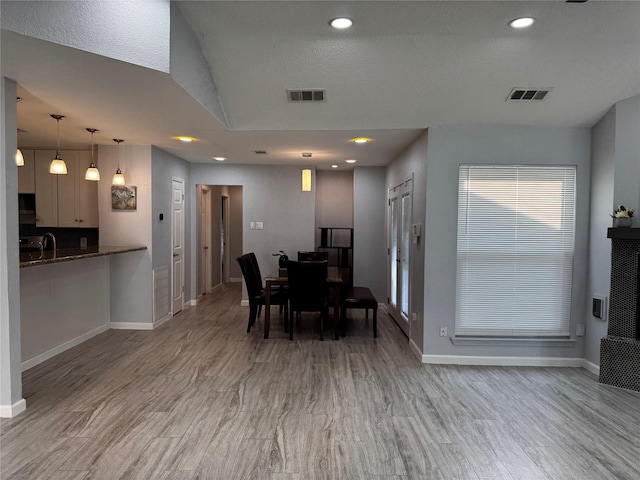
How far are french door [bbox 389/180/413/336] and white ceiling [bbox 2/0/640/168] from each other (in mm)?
1121

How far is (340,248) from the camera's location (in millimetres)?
6906

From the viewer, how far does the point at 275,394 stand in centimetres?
322

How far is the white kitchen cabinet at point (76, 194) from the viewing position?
219 inches

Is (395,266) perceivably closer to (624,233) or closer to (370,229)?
(370,229)

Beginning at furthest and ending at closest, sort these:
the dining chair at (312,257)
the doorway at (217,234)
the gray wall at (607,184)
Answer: the doorway at (217,234) → the dining chair at (312,257) → the gray wall at (607,184)

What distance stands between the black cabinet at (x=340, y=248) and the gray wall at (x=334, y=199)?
0.25 metres

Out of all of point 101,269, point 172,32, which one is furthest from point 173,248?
point 172,32

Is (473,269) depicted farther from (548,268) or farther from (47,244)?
(47,244)

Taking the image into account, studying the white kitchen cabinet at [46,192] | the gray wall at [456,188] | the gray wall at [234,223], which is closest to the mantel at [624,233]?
the gray wall at [456,188]

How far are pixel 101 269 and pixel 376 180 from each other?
447cm

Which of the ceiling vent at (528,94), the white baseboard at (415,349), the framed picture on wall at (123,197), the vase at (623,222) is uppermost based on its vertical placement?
the ceiling vent at (528,94)

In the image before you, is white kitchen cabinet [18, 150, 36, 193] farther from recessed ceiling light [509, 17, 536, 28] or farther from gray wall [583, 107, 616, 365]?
gray wall [583, 107, 616, 365]

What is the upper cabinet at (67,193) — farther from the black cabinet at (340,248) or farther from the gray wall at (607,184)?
the gray wall at (607,184)

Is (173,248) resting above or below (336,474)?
above
